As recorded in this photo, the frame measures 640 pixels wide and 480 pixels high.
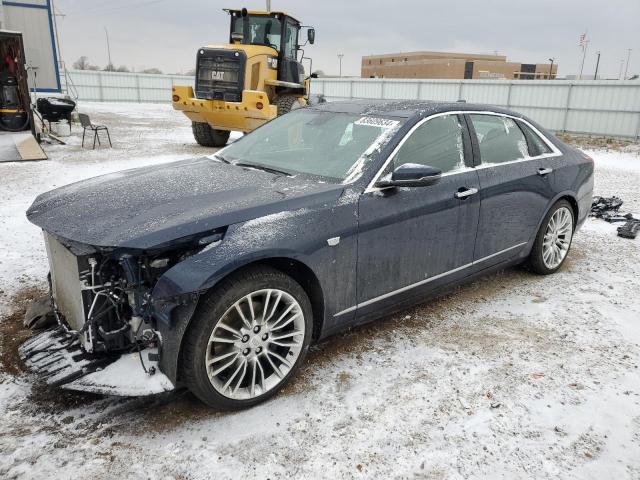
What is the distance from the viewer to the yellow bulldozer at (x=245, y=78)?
11.0 m

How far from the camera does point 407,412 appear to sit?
105 inches

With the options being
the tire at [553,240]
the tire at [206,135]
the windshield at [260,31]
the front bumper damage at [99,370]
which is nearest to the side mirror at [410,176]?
the front bumper damage at [99,370]

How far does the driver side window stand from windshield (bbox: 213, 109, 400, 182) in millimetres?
157

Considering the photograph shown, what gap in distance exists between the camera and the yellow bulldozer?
11008mm

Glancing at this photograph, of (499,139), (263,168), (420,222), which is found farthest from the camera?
(499,139)

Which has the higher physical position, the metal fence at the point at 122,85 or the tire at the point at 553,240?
the metal fence at the point at 122,85

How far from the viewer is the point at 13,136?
40.3 feet

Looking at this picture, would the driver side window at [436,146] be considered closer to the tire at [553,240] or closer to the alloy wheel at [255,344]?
the alloy wheel at [255,344]

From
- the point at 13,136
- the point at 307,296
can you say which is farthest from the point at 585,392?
the point at 13,136

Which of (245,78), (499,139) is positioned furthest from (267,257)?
(245,78)

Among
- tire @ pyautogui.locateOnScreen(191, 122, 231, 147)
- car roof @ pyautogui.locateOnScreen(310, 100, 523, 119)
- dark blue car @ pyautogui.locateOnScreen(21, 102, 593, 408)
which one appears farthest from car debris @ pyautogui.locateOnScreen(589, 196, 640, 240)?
tire @ pyautogui.locateOnScreen(191, 122, 231, 147)

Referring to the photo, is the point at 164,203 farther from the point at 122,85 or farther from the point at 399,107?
the point at 122,85

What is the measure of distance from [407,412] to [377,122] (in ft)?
6.21

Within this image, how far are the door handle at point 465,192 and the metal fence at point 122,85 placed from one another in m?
30.4
